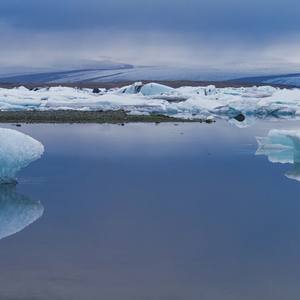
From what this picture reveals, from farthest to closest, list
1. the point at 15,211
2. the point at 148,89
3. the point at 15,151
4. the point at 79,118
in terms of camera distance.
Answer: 1. the point at 148,89
2. the point at 79,118
3. the point at 15,151
4. the point at 15,211

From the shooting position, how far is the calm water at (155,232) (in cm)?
344

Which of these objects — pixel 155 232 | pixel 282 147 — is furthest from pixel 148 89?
pixel 155 232

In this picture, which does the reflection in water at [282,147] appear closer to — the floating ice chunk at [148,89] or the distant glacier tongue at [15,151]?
the distant glacier tongue at [15,151]

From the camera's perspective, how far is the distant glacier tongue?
5.72 m

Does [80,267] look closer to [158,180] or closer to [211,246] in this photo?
[211,246]

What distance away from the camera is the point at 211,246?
4.15 metres

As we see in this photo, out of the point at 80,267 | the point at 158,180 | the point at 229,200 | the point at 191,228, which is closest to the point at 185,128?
the point at 158,180

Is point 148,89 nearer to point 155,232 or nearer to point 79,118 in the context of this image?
point 79,118

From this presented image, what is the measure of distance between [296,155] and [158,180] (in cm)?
223

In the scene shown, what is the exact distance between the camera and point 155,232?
14.7ft

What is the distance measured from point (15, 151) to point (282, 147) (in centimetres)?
462

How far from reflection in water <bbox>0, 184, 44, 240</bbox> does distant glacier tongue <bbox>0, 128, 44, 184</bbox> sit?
232mm

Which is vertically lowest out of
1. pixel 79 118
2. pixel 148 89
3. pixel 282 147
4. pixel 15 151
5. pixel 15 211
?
pixel 148 89

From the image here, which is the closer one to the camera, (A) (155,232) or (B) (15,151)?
(A) (155,232)
